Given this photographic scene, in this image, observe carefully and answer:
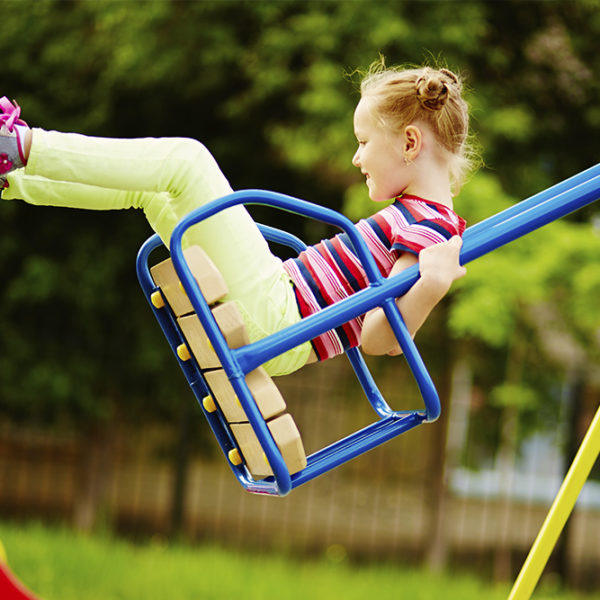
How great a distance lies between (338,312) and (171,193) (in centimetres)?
39

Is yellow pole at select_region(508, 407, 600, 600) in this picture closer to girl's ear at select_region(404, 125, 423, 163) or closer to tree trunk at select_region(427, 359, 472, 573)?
girl's ear at select_region(404, 125, 423, 163)

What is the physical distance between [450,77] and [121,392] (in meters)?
5.39

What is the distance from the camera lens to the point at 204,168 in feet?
5.32

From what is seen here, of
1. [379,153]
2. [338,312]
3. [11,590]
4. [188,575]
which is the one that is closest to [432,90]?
[379,153]

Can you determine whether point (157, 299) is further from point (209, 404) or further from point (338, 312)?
point (338, 312)

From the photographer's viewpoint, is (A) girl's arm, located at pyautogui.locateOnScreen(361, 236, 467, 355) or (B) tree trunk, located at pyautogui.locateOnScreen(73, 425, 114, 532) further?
(B) tree trunk, located at pyautogui.locateOnScreen(73, 425, 114, 532)

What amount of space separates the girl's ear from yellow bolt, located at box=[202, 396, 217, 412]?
0.60m

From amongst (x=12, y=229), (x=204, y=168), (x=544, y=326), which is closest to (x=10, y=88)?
(x=12, y=229)

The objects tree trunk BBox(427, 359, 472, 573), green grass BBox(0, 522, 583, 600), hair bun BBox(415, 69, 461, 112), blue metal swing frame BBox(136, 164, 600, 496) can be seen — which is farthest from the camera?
tree trunk BBox(427, 359, 472, 573)

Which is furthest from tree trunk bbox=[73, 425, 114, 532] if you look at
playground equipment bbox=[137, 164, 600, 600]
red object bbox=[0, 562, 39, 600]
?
playground equipment bbox=[137, 164, 600, 600]

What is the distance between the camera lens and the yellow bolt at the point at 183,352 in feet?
5.55

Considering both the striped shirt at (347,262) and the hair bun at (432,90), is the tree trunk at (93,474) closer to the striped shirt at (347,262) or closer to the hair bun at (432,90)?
the striped shirt at (347,262)

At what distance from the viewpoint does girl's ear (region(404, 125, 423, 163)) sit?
167 cm

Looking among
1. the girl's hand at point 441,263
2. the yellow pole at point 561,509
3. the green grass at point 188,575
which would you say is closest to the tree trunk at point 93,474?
the green grass at point 188,575
